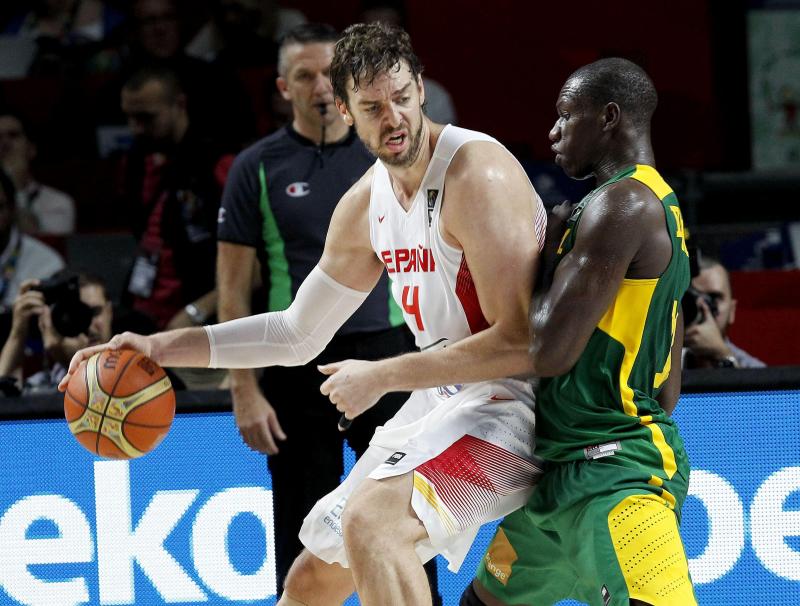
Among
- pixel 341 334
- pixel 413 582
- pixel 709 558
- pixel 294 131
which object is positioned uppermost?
pixel 294 131

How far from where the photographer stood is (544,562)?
3.54 metres

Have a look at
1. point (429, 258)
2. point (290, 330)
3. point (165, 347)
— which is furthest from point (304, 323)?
point (429, 258)

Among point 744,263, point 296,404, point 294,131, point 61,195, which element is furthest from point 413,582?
point 61,195

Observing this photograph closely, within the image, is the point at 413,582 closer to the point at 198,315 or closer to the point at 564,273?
the point at 564,273

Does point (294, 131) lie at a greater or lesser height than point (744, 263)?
greater

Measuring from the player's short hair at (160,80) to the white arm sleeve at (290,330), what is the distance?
8.16 feet

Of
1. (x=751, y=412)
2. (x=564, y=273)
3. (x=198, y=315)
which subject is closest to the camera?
(x=564, y=273)

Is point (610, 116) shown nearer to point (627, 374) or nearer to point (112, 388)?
point (627, 374)

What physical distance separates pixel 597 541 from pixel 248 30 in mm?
5680

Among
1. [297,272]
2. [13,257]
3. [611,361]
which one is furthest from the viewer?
[13,257]

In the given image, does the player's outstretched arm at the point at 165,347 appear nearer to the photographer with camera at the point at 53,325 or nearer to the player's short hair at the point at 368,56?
the player's short hair at the point at 368,56

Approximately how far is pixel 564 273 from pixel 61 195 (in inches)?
200

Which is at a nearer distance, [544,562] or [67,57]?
[544,562]

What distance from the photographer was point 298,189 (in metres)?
4.66
